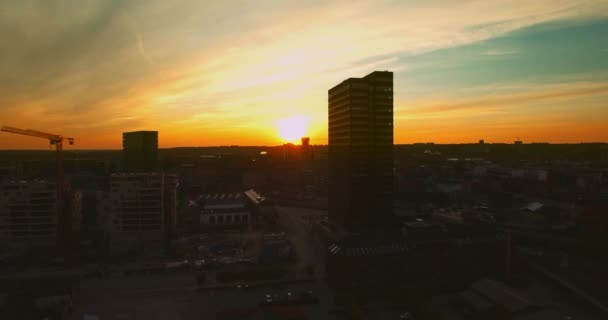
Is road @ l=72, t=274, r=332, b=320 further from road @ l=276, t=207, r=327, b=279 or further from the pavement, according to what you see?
road @ l=276, t=207, r=327, b=279

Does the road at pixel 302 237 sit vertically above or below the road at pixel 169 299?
above

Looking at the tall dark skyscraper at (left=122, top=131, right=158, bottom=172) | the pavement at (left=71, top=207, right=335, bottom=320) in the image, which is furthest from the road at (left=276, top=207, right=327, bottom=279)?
the tall dark skyscraper at (left=122, top=131, right=158, bottom=172)

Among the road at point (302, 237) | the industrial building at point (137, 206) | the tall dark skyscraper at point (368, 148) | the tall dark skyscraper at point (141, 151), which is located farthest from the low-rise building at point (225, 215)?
the tall dark skyscraper at point (141, 151)

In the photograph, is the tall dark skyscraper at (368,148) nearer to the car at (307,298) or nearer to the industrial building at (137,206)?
the car at (307,298)

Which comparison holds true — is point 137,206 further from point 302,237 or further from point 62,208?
point 302,237

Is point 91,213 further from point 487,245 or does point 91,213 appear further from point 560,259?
point 560,259

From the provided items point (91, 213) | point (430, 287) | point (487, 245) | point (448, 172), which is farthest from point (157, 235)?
point (448, 172)
